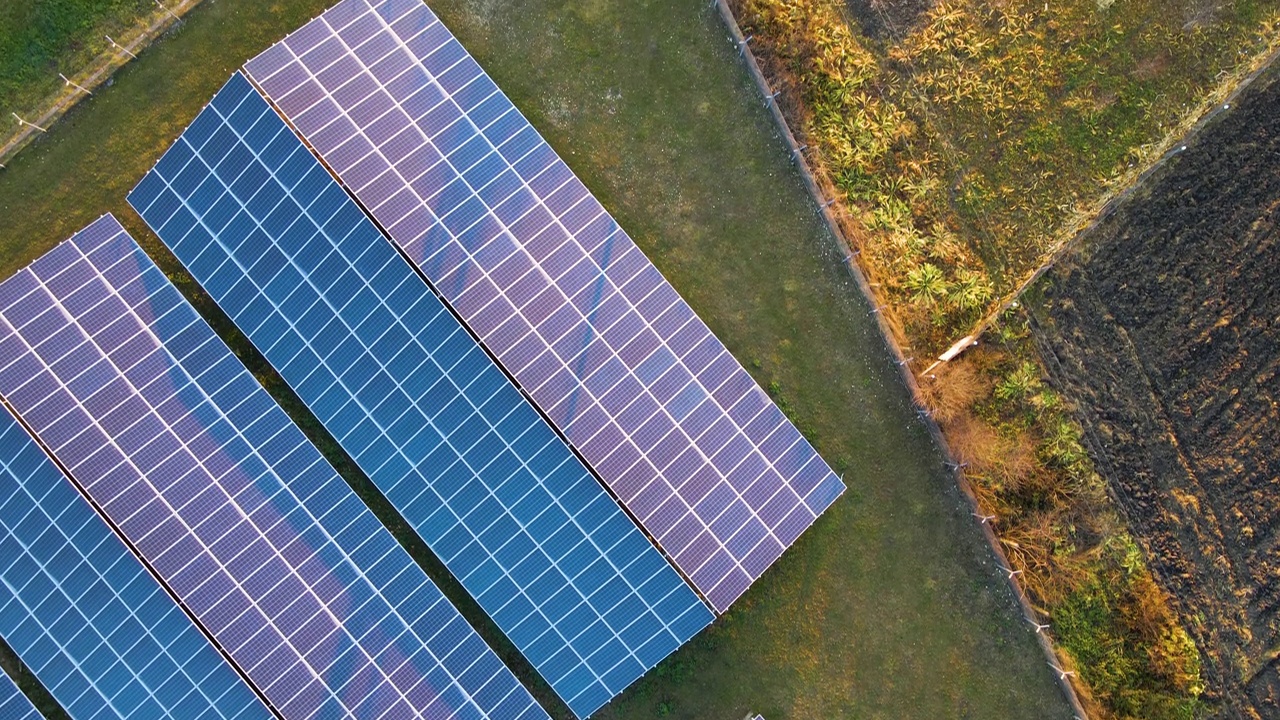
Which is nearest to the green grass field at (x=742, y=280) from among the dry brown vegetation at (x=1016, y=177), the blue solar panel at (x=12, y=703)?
the dry brown vegetation at (x=1016, y=177)

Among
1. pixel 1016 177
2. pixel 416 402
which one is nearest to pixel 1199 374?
pixel 1016 177

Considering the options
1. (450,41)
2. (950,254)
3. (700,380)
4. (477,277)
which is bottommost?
(950,254)

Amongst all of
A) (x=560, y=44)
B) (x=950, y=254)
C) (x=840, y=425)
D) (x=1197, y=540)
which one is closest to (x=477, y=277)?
(x=560, y=44)

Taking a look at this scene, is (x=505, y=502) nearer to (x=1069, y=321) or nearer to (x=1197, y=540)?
(x=1069, y=321)

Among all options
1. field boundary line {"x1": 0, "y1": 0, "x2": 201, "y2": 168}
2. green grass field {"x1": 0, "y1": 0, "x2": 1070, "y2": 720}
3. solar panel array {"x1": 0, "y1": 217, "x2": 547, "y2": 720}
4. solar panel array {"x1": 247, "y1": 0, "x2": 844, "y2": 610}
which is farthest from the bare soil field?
field boundary line {"x1": 0, "y1": 0, "x2": 201, "y2": 168}

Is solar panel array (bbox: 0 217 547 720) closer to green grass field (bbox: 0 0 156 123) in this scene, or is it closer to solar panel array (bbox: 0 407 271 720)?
solar panel array (bbox: 0 407 271 720)

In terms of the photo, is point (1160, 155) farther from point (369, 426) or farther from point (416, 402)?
point (369, 426)
